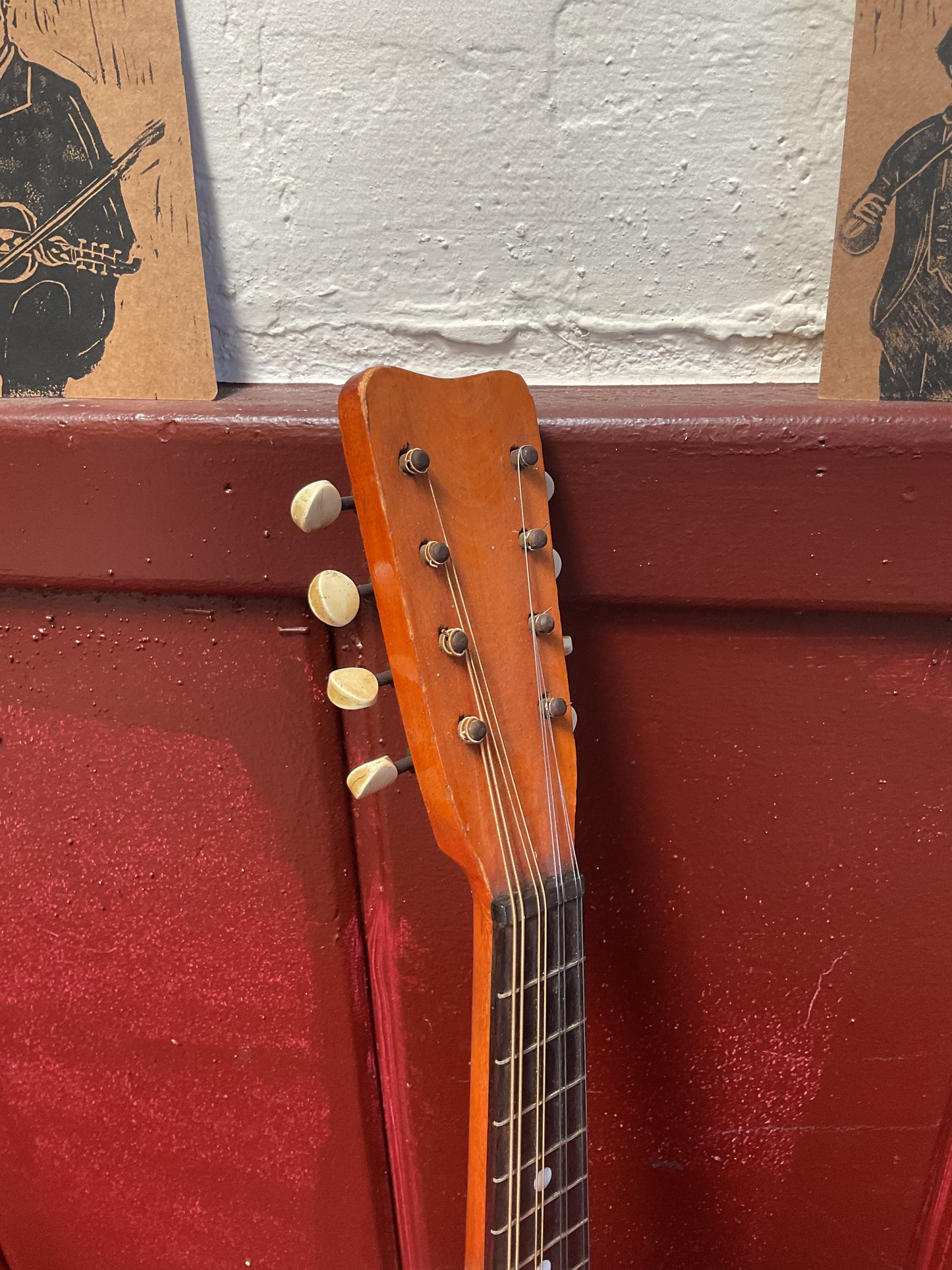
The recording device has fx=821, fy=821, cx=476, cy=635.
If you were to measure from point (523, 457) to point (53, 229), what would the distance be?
33 cm

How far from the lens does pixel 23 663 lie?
590 millimetres

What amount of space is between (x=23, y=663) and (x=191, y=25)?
427 millimetres

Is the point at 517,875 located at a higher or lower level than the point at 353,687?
lower

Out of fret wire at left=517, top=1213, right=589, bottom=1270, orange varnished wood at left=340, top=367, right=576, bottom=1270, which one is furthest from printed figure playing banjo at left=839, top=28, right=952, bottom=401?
fret wire at left=517, top=1213, right=589, bottom=1270

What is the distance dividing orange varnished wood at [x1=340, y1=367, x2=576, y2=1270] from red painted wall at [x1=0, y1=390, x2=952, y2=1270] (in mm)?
66

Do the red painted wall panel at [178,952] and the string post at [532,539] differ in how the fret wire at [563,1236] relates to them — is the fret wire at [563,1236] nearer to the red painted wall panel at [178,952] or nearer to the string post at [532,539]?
the red painted wall panel at [178,952]

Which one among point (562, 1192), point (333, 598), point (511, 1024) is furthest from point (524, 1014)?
point (333, 598)

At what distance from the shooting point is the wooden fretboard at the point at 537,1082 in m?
0.45

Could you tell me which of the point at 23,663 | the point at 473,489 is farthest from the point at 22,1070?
the point at 473,489

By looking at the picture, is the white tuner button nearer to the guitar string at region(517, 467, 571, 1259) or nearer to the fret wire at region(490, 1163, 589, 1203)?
the guitar string at region(517, 467, 571, 1259)

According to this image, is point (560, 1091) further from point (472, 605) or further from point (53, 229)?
point (53, 229)

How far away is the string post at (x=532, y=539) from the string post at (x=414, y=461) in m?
0.08

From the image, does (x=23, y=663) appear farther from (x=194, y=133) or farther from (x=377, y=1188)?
(x=377, y=1188)

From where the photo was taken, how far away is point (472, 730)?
0.43 meters
